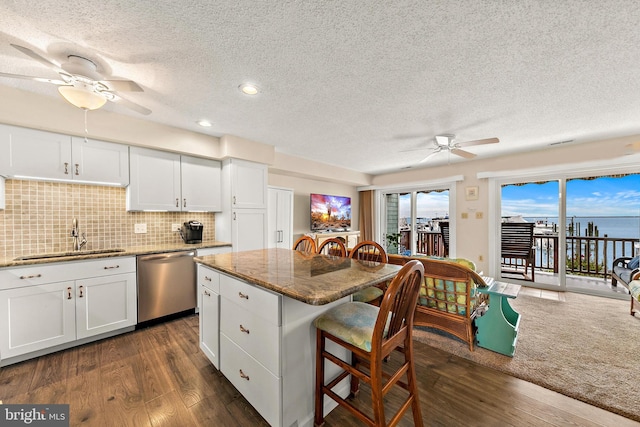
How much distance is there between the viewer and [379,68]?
181cm

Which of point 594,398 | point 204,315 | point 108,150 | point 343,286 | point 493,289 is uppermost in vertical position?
point 108,150

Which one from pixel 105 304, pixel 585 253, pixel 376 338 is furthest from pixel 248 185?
pixel 585 253

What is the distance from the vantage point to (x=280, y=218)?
15.2 ft

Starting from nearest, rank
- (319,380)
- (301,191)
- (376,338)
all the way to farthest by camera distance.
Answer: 1. (376,338)
2. (319,380)
3. (301,191)

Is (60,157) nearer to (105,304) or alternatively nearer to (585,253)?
(105,304)

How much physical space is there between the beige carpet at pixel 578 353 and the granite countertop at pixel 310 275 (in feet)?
4.75

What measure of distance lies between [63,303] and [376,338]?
9.20ft

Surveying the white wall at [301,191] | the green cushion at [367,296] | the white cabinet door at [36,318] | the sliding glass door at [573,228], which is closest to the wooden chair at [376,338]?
the green cushion at [367,296]

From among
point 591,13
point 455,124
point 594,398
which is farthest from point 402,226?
point 591,13

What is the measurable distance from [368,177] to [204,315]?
535cm

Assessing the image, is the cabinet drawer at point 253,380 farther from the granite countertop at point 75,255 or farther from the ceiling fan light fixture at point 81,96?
the ceiling fan light fixture at point 81,96

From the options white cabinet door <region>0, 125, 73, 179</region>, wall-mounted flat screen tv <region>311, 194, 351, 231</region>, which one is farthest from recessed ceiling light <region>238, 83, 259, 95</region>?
wall-mounted flat screen tv <region>311, 194, 351, 231</region>

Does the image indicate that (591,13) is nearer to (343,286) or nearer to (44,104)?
(343,286)

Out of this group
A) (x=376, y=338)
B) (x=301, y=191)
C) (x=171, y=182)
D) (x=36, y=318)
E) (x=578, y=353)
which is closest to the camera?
(x=376, y=338)
